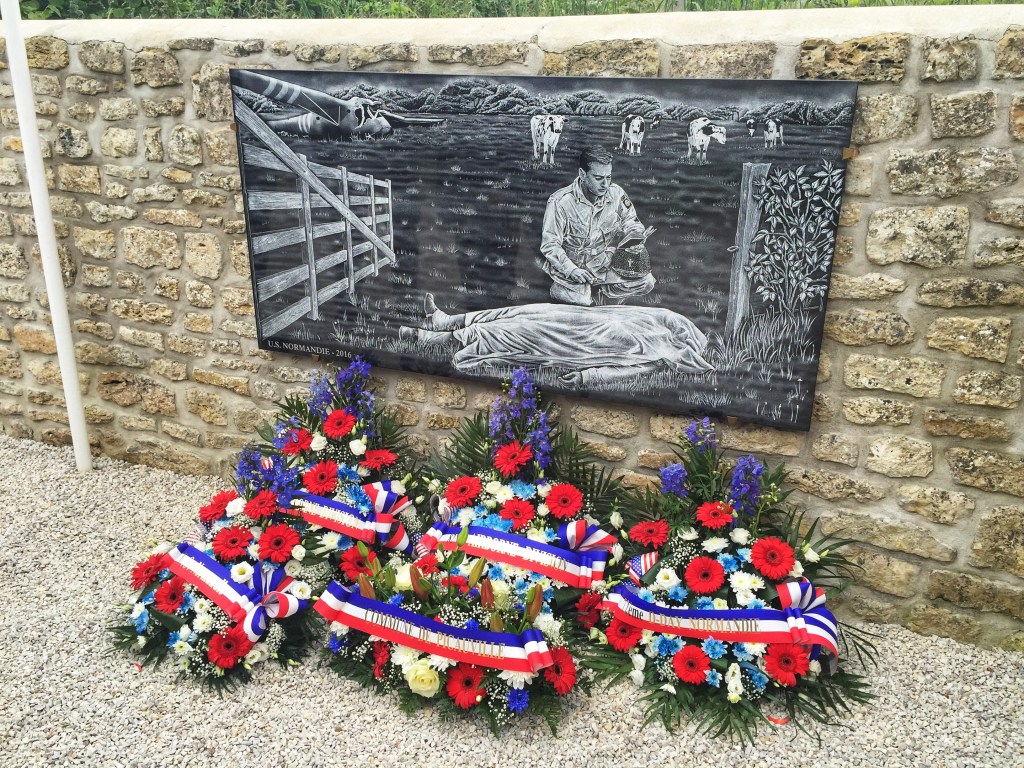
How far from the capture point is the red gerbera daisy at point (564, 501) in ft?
10.3

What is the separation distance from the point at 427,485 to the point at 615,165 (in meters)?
1.61

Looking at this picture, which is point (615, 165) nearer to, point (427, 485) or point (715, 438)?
point (715, 438)

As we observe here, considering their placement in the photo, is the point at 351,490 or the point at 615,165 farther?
the point at 351,490

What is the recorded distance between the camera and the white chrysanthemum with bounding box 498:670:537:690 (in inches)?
104

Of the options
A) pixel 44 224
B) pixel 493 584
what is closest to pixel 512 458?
pixel 493 584

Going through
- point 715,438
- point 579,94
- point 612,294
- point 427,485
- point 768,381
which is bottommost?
point 427,485

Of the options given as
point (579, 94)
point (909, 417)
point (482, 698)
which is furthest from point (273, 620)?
point (909, 417)

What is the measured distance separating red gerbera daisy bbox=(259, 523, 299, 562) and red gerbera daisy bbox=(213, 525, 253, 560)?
2.6 inches

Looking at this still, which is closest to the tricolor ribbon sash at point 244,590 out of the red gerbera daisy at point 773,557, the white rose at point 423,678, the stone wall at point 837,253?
the white rose at point 423,678

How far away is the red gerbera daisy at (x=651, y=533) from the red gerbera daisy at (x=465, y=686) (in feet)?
2.62

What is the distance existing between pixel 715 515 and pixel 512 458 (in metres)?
0.83

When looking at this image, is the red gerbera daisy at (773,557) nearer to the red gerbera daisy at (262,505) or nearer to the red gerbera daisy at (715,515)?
the red gerbera daisy at (715,515)

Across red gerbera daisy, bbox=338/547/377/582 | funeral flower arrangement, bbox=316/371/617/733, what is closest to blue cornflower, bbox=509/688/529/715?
funeral flower arrangement, bbox=316/371/617/733

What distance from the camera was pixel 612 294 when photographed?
3.16 metres
